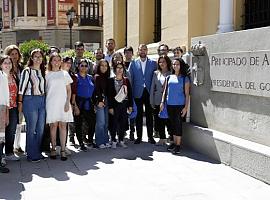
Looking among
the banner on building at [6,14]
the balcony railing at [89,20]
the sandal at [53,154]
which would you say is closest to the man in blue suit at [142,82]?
the sandal at [53,154]

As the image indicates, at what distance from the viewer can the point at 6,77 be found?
662 centimetres

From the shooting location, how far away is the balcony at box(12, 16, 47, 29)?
52312mm

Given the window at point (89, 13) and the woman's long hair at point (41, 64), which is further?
the window at point (89, 13)

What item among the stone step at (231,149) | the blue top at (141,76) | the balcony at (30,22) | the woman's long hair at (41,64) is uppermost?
the balcony at (30,22)

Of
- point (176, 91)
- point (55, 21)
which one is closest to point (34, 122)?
point (176, 91)

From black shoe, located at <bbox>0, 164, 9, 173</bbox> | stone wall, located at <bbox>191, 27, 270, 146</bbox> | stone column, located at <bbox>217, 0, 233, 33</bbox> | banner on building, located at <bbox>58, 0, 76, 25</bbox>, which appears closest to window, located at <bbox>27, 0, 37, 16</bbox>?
banner on building, located at <bbox>58, 0, 76, 25</bbox>

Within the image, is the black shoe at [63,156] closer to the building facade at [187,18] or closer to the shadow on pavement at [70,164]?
the shadow on pavement at [70,164]

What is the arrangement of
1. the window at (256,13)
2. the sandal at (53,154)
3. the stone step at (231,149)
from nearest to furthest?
1. the stone step at (231,149)
2. the sandal at (53,154)
3. the window at (256,13)

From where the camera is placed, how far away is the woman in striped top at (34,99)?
7020 millimetres

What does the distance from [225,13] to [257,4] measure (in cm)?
80

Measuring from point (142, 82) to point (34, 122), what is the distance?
237 cm

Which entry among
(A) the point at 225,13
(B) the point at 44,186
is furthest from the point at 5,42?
(B) the point at 44,186

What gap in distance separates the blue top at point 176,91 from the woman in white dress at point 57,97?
1.73 metres

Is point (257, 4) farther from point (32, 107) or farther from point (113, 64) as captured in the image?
point (32, 107)
